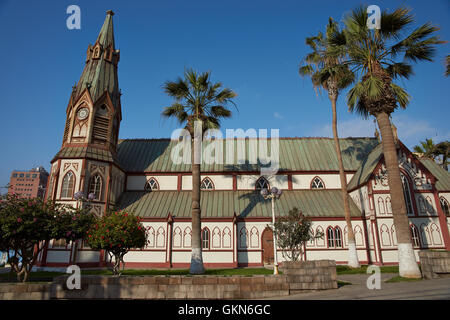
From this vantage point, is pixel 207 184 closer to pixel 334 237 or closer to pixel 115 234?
pixel 334 237

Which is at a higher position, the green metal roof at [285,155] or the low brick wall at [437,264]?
the green metal roof at [285,155]

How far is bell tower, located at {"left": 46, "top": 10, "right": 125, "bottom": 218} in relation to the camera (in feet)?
77.2

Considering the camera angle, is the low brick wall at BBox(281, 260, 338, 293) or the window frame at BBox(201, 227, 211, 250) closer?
the low brick wall at BBox(281, 260, 338, 293)

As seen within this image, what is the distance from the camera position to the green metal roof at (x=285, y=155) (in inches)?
1175

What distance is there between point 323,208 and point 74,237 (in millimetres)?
21298

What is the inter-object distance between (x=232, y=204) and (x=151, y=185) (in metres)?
9.56

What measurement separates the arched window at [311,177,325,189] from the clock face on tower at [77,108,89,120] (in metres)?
24.8

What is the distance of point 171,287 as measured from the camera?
34.5ft

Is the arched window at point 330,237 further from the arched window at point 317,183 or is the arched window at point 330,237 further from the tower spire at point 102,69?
the tower spire at point 102,69

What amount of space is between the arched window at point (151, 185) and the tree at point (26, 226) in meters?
15.1

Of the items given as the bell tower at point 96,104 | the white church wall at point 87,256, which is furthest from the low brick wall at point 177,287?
the bell tower at point 96,104

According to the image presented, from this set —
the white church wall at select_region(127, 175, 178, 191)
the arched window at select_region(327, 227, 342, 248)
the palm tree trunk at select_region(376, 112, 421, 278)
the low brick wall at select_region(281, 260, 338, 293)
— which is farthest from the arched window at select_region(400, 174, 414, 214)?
the white church wall at select_region(127, 175, 178, 191)

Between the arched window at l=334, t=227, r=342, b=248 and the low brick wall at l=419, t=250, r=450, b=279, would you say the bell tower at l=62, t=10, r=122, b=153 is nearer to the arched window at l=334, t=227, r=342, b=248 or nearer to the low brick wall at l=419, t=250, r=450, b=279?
the arched window at l=334, t=227, r=342, b=248
